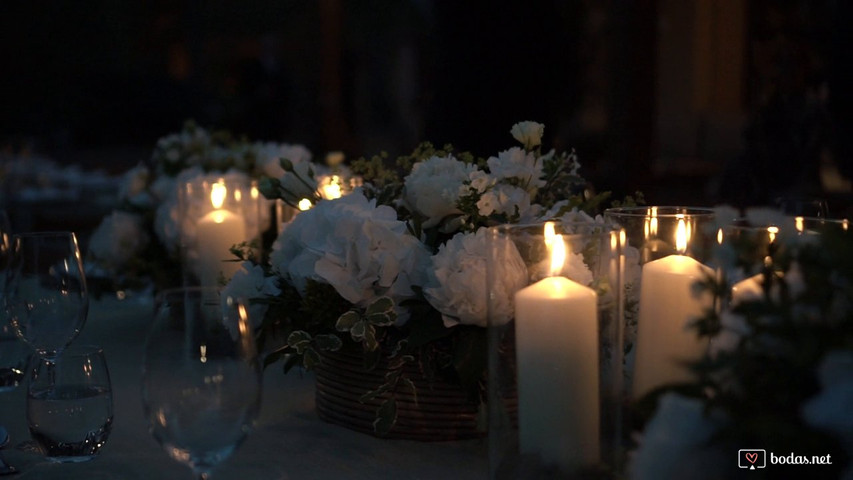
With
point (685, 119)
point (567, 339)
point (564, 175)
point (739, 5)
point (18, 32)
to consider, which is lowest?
point (567, 339)

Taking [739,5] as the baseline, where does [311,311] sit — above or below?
below

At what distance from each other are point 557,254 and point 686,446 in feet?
0.93

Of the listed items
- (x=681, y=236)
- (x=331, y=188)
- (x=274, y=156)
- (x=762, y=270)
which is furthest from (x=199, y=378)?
(x=274, y=156)

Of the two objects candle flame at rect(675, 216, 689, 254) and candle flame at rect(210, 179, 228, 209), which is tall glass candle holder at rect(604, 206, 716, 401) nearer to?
candle flame at rect(675, 216, 689, 254)

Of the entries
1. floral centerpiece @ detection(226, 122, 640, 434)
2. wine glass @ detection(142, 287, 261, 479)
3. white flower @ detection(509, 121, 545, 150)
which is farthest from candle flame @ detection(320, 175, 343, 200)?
wine glass @ detection(142, 287, 261, 479)

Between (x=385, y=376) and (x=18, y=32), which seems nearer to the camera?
(x=385, y=376)

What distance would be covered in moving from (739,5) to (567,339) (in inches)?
196

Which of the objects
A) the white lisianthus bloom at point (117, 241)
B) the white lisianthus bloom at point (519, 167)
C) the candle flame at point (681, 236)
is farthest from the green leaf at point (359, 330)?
the white lisianthus bloom at point (117, 241)

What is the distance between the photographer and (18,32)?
8.48 meters

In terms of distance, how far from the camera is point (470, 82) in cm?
378

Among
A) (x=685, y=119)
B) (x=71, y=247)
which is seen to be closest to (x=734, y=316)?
(x=71, y=247)

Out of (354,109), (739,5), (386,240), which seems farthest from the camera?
(354,109)

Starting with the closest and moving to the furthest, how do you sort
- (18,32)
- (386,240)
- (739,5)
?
(386,240)
(739,5)
(18,32)

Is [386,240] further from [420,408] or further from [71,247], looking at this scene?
[71,247]
